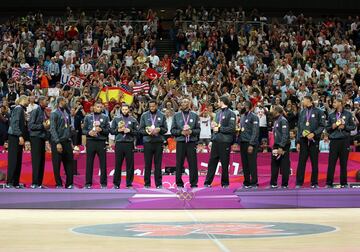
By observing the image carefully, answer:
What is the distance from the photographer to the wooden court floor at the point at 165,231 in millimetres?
10281

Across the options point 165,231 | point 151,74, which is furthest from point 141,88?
point 165,231

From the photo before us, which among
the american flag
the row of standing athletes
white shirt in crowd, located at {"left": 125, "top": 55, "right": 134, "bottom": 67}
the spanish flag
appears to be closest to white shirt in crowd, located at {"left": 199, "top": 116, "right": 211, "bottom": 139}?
the spanish flag

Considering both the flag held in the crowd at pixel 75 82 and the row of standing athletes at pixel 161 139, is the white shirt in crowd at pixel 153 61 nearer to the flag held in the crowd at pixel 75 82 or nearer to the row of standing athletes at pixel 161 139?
the flag held in the crowd at pixel 75 82

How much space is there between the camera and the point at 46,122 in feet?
61.2

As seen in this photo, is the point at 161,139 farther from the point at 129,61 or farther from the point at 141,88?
the point at 129,61

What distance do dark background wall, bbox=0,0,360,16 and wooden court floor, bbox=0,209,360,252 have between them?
78.8 ft

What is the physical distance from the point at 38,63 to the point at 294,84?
31.2 feet

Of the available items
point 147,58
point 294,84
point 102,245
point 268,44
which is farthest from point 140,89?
point 102,245

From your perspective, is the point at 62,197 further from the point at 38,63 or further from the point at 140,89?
the point at 38,63

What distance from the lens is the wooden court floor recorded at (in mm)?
10281

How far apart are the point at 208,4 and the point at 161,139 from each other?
71.6 ft

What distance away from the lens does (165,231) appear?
40.3 feet

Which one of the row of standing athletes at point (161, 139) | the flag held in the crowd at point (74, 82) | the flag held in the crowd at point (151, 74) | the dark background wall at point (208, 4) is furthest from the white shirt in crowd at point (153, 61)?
the row of standing athletes at point (161, 139)

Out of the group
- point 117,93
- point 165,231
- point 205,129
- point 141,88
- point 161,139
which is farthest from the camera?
point 141,88
